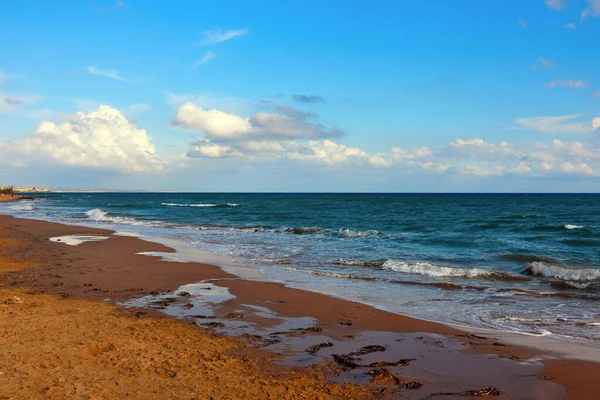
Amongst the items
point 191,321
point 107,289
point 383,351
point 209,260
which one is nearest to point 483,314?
point 383,351

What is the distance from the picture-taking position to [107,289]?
12.8 meters

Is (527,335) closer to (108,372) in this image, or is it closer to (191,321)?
(191,321)

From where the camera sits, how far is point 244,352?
301 inches

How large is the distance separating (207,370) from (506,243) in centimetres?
2329

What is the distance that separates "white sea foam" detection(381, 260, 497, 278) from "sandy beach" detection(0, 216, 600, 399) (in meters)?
6.29

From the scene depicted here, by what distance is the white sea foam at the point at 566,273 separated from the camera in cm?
1584

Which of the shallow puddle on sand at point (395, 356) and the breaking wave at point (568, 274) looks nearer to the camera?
the shallow puddle on sand at point (395, 356)

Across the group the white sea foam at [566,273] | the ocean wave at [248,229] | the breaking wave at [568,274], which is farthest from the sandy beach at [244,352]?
the ocean wave at [248,229]

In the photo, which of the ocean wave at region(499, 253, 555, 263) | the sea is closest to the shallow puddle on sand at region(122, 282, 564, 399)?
the sea

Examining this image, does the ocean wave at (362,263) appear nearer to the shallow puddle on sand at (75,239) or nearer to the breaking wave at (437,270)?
the breaking wave at (437,270)

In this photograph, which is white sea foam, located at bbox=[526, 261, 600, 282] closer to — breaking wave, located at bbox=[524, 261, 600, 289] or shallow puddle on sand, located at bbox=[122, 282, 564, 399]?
breaking wave, located at bbox=[524, 261, 600, 289]

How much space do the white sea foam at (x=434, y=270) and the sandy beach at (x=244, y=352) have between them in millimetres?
6292

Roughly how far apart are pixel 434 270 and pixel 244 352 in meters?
11.7

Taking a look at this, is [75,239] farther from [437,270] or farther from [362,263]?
[437,270]
